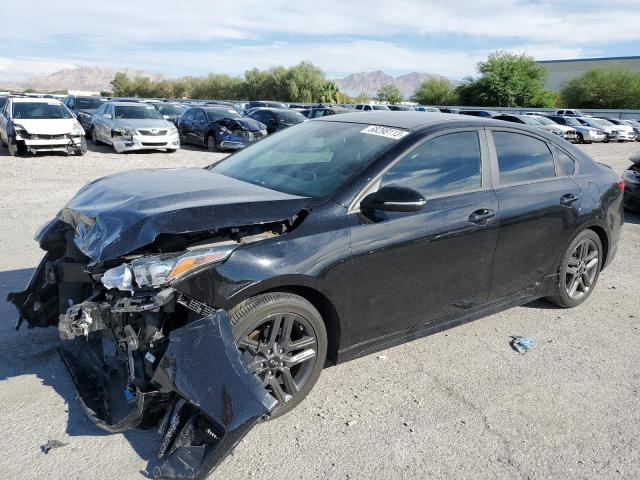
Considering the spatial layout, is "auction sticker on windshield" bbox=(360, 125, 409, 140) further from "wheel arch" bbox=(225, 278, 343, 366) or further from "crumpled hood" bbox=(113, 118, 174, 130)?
"crumpled hood" bbox=(113, 118, 174, 130)

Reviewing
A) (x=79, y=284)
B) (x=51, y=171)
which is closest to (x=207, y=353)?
(x=79, y=284)

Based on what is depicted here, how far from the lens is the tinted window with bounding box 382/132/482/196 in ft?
11.5

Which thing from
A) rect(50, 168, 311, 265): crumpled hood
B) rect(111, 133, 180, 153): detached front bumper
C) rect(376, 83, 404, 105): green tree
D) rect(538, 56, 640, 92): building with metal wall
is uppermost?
rect(538, 56, 640, 92): building with metal wall

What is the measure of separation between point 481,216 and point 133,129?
13.4 m

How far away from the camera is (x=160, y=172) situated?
158 inches

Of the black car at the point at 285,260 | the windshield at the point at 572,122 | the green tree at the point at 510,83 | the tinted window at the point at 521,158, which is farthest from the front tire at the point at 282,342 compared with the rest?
the green tree at the point at 510,83

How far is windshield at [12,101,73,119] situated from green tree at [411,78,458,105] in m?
52.7

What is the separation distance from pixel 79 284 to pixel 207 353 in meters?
1.27

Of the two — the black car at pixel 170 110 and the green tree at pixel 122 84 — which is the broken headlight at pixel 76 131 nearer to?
the black car at pixel 170 110

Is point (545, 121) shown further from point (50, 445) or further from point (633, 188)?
point (50, 445)

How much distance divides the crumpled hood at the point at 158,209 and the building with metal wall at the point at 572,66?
7953 centimetres

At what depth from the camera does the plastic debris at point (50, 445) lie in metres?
2.73

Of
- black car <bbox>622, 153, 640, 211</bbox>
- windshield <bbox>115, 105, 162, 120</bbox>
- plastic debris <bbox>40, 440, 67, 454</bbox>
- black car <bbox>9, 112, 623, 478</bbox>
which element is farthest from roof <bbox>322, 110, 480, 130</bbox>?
windshield <bbox>115, 105, 162, 120</bbox>

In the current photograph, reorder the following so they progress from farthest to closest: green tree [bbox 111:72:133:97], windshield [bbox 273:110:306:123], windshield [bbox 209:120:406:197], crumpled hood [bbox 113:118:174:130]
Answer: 1. green tree [bbox 111:72:133:97]
2. windshield [bbox 273:110:306:123]
3. crumpled hood [bbox 113:118:174:130]
4. windshield [bbox 209:120:406:197]
